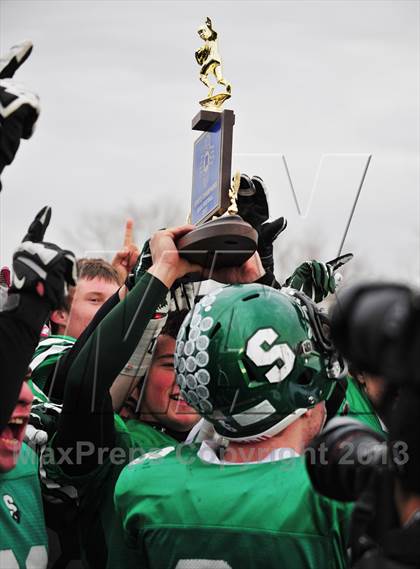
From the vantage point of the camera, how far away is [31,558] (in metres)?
2.51

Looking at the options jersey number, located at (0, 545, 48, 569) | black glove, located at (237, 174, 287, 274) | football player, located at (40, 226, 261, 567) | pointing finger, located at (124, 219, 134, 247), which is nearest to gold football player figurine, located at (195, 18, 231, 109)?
black glove, located at (237, 174, 287, 274)

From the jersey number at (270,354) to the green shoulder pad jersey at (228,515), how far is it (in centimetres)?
21

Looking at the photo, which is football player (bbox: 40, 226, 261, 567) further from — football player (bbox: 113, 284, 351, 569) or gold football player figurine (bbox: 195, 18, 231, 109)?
gold football player figurine (bbox: 195, 18, 231, 109)

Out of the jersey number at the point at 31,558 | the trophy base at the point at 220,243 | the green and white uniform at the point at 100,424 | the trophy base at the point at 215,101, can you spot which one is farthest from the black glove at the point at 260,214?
the jersey number at the point at 31,558

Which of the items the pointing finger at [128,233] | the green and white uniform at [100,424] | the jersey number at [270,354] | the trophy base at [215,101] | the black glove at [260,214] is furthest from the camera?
the pointing finger at [128,233]

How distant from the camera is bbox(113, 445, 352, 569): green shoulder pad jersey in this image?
2.07 metres

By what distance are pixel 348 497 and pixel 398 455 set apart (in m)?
0.27

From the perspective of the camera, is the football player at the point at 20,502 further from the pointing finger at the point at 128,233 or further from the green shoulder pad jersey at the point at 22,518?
the pointing finger at the point at 128,233

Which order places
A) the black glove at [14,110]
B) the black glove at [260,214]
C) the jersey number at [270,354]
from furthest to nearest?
the black glove at [260,214] → the jersey number at [270,354] → the black glove at [14,110]

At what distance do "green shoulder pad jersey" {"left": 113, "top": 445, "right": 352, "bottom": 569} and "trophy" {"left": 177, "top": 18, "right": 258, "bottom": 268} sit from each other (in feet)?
2.03

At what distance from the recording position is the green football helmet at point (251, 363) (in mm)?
2227

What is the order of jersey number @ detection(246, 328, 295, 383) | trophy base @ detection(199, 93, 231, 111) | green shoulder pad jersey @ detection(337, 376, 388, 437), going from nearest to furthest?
jersey number @ detection(246, 328, 295, 383), trophy base @ detection(199, 93, 231, 111), green shoulder pad jersey @ detection(337, 376, 388, 437)

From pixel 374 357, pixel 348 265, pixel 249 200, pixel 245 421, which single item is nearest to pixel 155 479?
pixel 245 421

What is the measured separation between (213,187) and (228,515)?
1053mm
